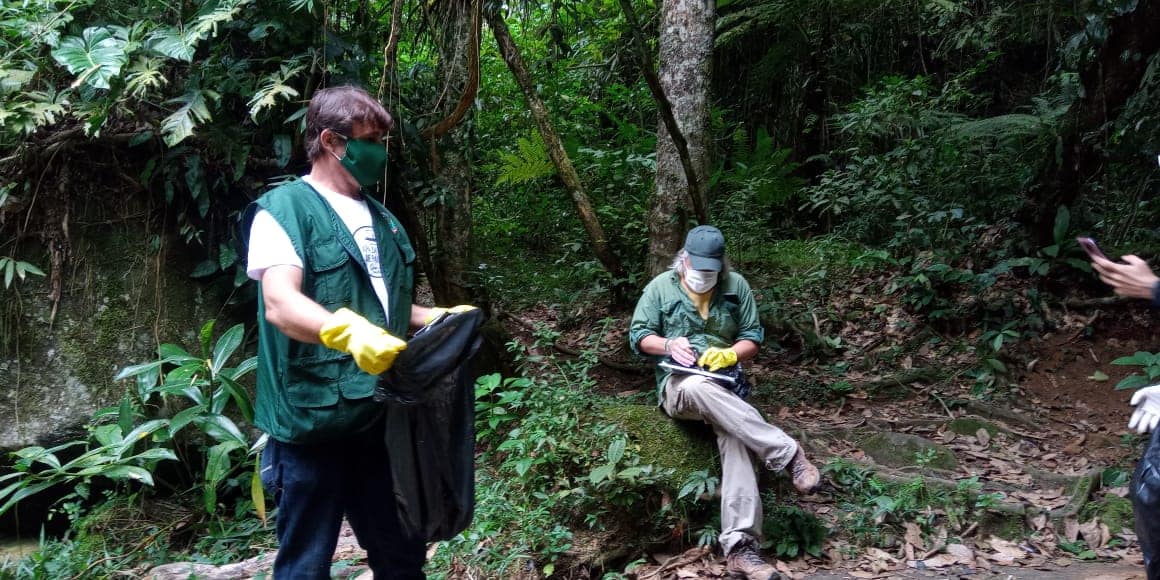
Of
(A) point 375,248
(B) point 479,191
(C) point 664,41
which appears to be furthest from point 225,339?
(B) point 479,191

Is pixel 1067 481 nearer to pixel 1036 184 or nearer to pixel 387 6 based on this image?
pixel 1036 184

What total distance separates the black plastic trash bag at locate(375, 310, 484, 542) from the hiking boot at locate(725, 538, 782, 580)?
179 cm

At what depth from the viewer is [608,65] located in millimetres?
8945

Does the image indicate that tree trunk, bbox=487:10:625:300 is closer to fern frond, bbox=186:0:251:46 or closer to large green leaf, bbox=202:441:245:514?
fern frond, bbox=186:0:251:46

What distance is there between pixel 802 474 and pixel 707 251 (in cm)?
128

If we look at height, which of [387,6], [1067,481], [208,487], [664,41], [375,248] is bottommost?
[1067,481]

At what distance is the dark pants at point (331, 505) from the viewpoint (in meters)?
2.28

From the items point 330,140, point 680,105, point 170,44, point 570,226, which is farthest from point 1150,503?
point 570,226

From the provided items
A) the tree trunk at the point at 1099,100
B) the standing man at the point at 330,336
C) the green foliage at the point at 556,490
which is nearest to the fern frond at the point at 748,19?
the tree trunk at the point at 1099,100

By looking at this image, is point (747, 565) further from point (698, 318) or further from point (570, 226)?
point (570, 226)

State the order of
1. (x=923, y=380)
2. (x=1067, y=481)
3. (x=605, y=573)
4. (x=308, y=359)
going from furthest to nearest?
Result: 1. (x=923, y=380)
2. (x=1067, y=481)
3. (x=605, y=573)
4. (x=308, y=359)

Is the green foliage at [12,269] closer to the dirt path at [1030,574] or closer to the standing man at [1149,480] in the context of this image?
the dirt path at [1030,574]

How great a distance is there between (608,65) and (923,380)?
16.3ft

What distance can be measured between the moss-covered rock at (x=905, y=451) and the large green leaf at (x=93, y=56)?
5.12m
